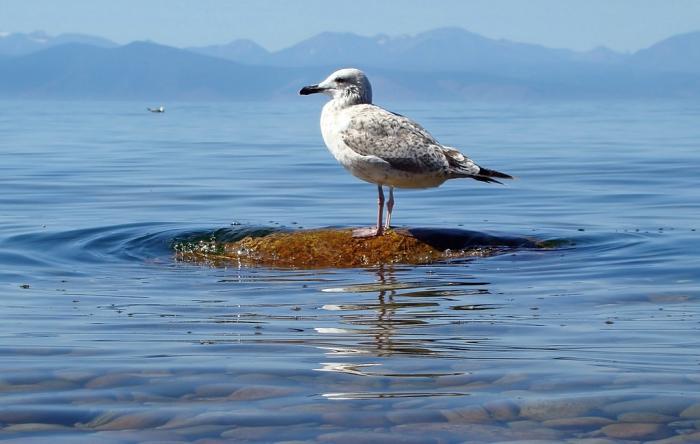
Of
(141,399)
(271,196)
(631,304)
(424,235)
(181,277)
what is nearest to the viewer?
(141,399)

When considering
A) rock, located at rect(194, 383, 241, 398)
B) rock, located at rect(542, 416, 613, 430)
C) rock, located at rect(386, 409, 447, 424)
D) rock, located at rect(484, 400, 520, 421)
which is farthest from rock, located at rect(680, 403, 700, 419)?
rock, located at rect(194, 383, 241, 398)

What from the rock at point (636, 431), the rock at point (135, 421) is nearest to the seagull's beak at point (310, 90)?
the rock at point (135, 421)

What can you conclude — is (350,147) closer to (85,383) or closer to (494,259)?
(494,259)

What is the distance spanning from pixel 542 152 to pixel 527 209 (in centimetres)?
1768

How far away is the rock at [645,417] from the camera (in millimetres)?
5730

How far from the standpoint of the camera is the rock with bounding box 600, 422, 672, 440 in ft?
18.2

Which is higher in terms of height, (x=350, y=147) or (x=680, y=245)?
(x=350, y=147)

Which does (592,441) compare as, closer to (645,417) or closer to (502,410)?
(645,417)

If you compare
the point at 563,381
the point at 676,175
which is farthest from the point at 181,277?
the point at 676,175

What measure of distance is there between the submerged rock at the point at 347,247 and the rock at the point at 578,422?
6.26 m

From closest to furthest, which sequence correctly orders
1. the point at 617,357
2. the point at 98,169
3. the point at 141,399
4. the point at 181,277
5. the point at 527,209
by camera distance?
the point at 141,399 → the point at 617,357 → the point at 181,277 → the point at 527,209 → the point at 98,169

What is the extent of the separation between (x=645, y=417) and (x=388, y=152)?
21.1 ft

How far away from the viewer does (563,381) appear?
640cm

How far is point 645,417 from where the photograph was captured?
19.0 feet
